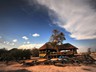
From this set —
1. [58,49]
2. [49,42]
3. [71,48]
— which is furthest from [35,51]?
[71,48]

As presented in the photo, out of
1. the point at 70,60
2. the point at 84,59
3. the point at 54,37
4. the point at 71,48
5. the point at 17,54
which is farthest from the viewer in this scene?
the point at 54,37

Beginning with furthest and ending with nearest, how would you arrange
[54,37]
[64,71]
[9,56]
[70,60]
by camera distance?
[54,37] < [9,56] < [70,60] < [64,71]

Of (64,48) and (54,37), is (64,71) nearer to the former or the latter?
(64,48)

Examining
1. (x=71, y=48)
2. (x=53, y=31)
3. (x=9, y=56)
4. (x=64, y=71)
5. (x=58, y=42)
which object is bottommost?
(x=64, y=71)

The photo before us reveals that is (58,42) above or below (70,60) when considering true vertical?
above

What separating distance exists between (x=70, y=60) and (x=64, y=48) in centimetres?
1562

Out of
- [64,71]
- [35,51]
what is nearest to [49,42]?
[35,51]

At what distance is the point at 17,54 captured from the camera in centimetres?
3638

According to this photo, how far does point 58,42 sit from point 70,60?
2123 centimetres

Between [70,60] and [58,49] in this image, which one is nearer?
[70,60]

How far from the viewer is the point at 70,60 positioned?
94.6 feet

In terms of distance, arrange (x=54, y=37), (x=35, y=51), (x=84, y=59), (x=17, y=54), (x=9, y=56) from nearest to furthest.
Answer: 1. (x=84, y=59)
2. (x=9, y=56)
3. (x=17, y=54)
4. (x=54, y=37)
5. (x=35, y=51)

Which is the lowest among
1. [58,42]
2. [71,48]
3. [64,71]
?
[64,71]

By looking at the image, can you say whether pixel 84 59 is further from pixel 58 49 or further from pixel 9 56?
pixel 9 56
